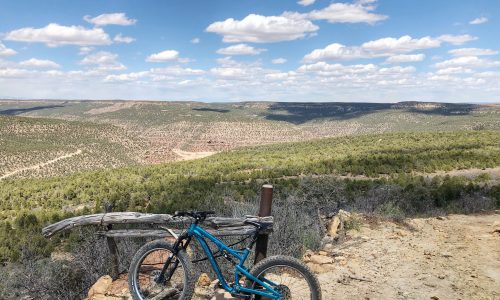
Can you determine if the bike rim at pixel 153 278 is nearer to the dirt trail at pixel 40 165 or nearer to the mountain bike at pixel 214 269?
the mountain bike at pixel 214 269

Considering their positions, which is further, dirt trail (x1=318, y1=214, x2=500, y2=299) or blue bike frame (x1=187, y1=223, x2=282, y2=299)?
dirt trail (x1=318, y1=214, x2=500, y2=299)

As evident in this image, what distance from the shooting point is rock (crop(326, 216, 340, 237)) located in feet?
29.9

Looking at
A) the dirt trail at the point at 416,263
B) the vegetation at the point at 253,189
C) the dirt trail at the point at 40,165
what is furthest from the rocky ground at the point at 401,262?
the dirt trail at the point at 40,165

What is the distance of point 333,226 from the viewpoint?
932cm

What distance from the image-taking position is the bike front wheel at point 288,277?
4.34 m

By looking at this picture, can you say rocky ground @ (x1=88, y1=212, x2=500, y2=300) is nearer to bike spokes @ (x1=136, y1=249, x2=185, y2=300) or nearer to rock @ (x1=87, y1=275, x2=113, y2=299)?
rock @ (x1=87, y1=275, x2=113, y2=299)

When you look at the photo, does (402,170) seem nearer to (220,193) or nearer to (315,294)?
(220,193)

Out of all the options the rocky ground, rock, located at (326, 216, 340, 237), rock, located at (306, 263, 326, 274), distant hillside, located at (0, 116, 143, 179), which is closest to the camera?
the rocky ground

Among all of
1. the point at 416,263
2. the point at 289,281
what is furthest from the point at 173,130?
the point at 289,281

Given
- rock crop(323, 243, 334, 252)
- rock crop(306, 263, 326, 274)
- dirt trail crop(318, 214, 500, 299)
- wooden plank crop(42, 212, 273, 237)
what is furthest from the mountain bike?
rock crop(323, 243, 334, 252)

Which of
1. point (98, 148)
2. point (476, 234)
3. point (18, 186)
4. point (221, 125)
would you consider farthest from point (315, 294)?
point (221, 125)

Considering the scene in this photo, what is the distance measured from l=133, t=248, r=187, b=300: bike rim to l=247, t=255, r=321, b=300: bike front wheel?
1.13 m

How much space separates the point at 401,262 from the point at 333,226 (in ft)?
7.59

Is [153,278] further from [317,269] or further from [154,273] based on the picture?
[317,269]
